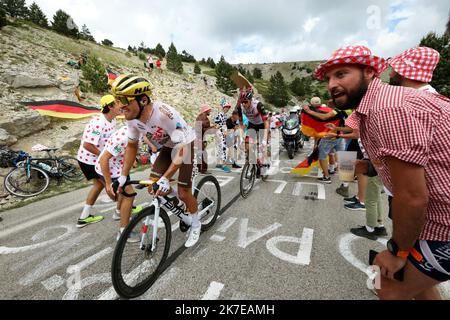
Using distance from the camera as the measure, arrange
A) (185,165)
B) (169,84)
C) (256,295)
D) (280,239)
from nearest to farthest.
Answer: (256,295)
(185,165)
(280,239)
(169,84)

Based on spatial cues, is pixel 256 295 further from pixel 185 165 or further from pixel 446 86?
pixel 446 86

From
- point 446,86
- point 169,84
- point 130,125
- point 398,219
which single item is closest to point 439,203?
point 398,219

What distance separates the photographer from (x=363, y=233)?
347cm

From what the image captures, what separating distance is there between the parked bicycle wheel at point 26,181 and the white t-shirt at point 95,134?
3.52 meters

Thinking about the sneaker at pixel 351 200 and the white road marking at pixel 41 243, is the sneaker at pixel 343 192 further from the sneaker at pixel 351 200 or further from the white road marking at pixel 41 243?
the white road marking at pixel 41 243

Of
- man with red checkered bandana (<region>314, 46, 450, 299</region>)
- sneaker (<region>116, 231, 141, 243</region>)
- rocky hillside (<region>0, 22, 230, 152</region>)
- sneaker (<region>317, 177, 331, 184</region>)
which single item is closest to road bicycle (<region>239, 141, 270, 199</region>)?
sneaker (<region>317, 177, 331, 184</region>)

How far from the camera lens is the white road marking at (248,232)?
3.33 meters

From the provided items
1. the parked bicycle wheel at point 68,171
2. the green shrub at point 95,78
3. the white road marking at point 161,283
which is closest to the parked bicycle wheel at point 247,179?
the white road marking at point 161,283

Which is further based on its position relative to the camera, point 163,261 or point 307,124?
point 307,124

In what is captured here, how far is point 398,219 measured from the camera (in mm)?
1179

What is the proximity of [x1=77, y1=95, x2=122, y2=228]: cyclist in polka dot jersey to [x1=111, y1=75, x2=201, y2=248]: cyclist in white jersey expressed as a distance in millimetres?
1341

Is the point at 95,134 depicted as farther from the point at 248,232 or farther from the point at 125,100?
the point at 248,232
